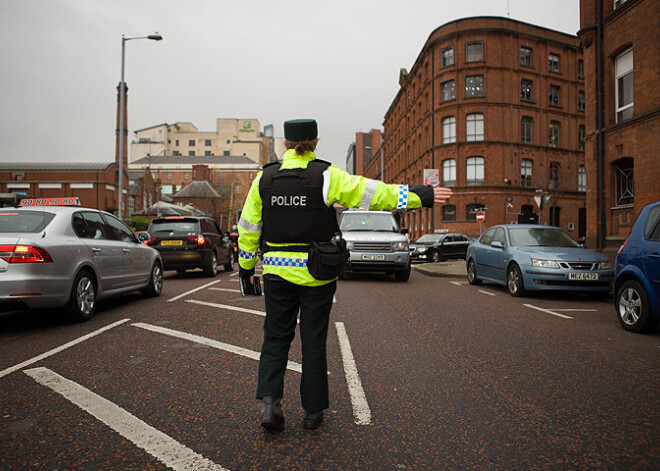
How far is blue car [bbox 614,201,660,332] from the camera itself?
19.5 feet

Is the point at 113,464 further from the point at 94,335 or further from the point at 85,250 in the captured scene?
the point at 85,250

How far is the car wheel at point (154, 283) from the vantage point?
9250 mm

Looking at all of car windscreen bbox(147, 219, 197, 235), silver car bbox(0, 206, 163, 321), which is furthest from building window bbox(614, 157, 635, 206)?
silver car bbox(0, 206, 163, 321)

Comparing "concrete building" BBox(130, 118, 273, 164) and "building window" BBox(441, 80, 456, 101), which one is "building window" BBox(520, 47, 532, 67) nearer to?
"building window" BBox(441, 80, 456, 101)

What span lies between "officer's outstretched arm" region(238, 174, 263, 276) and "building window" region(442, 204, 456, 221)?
1457 inches

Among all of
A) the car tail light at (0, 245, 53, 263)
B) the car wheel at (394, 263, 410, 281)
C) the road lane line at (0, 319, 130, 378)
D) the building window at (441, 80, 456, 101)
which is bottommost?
the road lane line at (0, 319, 130, 378)

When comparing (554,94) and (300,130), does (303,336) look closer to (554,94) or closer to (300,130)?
(300,130)

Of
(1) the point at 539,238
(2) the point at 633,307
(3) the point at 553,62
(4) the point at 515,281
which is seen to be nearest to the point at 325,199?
(2) the point at 633,307

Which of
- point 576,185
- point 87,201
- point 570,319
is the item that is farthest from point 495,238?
point 87,201

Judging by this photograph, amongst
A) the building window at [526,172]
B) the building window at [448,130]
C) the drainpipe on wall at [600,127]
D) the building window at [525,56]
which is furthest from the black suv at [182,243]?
the building window at [525,56]

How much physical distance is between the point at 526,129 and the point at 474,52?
7553 millimetres

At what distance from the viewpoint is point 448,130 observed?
40.3 metres

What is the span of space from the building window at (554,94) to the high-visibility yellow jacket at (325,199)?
4379 cm

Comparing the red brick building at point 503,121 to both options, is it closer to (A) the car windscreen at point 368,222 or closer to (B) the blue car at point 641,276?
(A) the car windscreen at point 368,222
